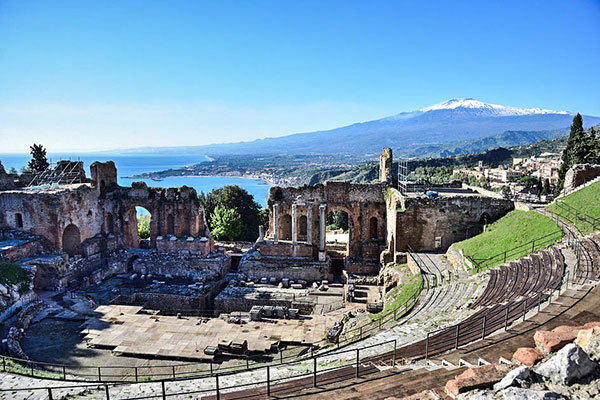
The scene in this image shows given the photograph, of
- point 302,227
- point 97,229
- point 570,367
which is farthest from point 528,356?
point 97,229

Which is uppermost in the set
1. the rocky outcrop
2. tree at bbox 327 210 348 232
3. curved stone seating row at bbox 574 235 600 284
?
the rocky outcrop

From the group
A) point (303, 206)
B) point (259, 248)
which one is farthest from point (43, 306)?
point (303, 206)

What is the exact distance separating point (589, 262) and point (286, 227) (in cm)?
2323

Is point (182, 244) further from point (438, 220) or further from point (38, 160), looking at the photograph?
point (38, 160)

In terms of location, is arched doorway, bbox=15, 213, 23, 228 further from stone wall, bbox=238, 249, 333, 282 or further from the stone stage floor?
stone wall, bbox=238, 249, 333, 282

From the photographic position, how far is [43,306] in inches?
947

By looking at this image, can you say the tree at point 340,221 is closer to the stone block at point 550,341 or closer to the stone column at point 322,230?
the stone column at point 322,230

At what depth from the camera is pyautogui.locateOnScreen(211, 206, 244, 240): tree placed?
4231 centimetres

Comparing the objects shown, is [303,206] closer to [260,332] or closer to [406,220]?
[406,220]

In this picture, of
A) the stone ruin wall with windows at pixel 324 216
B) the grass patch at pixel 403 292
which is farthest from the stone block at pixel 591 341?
the stone ruin wall with windows at pixel 324 216

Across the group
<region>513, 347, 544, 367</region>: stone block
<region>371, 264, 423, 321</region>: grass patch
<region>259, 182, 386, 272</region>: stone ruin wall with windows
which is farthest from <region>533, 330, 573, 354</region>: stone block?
<region>259, 182, 386, 272</region>: stone ruin wall with windows

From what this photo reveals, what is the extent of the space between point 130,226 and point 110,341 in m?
16.9

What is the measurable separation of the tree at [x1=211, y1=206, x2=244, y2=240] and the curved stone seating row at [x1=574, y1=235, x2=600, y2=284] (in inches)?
1239

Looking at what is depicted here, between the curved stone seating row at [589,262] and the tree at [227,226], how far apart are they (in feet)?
103
